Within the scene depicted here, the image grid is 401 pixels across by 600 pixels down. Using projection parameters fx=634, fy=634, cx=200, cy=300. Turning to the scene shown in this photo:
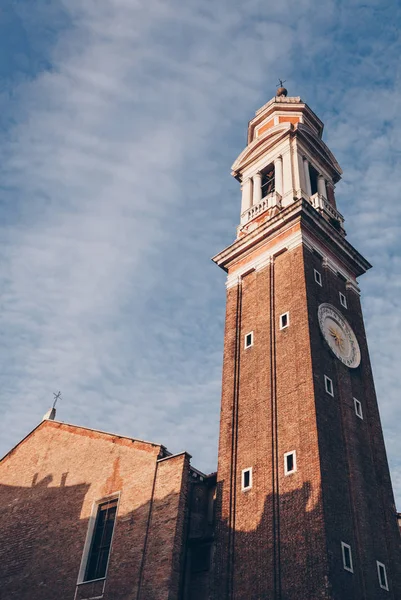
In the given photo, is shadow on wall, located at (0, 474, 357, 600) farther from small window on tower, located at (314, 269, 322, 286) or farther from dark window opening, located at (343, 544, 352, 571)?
small window on tower, located at (314, 269, 322, 286)

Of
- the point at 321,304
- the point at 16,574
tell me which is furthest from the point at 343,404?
the point at 16,574

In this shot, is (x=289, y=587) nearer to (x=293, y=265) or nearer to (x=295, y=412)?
(x=295, y=412)

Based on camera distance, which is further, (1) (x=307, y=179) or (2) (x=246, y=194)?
(2) (x=246, y=194)

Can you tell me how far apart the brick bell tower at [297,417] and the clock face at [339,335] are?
7cm

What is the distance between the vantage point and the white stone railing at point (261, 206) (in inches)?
1233

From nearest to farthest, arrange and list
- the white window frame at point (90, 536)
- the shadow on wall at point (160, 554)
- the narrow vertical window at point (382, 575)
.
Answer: the shadow on wall at point (160, 554) → the narrow vertical window at point (382, 575) → the white window frame at point (90, 536)

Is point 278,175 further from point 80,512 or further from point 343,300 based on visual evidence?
point 80,512

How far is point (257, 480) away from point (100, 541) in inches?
251

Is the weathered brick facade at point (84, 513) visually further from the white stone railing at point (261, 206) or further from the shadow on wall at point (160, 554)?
the white stone railing at point (261, 206)

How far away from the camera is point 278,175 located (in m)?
32.9

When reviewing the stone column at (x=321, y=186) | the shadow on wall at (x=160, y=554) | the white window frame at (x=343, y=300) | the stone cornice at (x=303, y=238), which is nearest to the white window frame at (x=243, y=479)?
the shadow on wall at (x=160, y=554)

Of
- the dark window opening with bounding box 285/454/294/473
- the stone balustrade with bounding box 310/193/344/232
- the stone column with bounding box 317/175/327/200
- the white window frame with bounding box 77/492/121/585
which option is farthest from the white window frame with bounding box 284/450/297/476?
the stone column with bounding box 317/175/327/200

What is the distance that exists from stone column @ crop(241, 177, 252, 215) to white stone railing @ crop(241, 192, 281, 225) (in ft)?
2.74

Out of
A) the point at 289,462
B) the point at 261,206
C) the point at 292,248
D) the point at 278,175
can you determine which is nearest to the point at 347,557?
the point at 289,462
